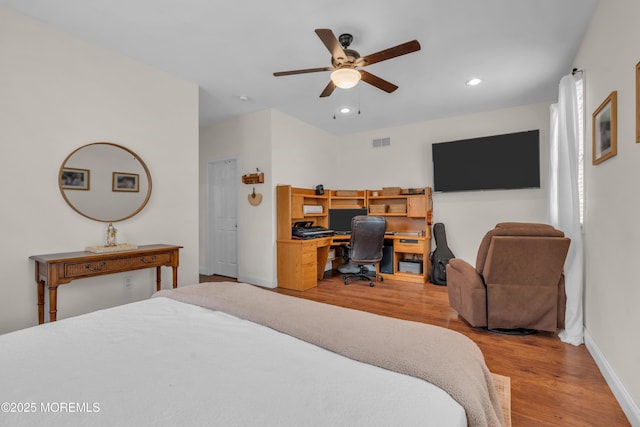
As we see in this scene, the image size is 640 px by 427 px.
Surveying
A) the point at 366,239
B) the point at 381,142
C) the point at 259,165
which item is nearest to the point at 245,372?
the point at 366,239

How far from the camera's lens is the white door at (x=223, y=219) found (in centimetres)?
504

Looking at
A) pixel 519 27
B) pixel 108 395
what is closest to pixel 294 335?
pixel 108 395

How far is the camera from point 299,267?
430cm

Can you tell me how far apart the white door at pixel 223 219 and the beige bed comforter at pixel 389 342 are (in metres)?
3.45

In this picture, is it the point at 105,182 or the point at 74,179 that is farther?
the point at 105,182

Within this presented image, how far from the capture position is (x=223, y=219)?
5199 mm

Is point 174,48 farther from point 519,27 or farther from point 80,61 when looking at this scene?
point 519,27

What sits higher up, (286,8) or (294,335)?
(286,8)

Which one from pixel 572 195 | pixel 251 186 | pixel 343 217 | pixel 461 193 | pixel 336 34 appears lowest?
pixel 343 217

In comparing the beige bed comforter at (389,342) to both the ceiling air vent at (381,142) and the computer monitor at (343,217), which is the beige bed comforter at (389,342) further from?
the ceiling air vent at (381,142)

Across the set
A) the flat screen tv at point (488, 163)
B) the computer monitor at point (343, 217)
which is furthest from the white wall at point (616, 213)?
the computer monitor at point (343, 217)

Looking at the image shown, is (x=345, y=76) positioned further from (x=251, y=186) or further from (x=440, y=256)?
(x=440, y=256)

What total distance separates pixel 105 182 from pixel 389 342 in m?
3.00

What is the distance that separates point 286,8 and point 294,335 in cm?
236
